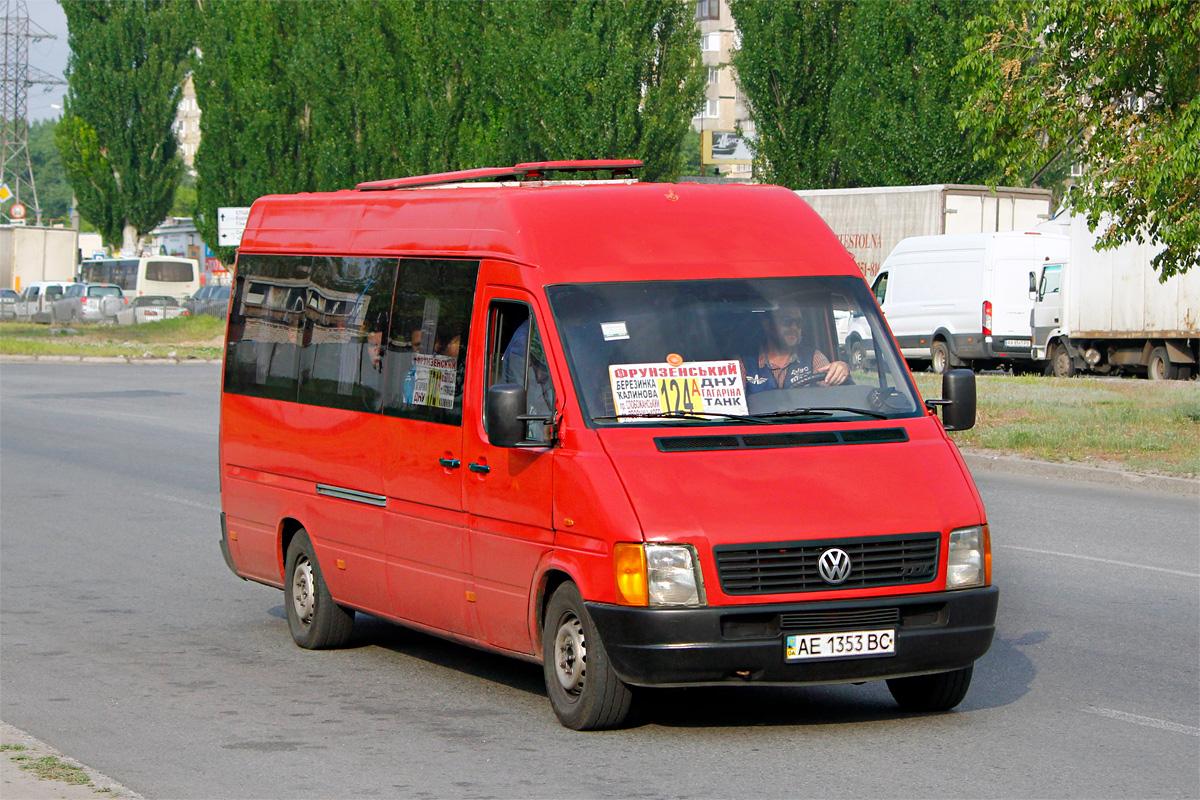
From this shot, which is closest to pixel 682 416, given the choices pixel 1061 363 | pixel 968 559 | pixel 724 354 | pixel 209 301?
pixel 724 354

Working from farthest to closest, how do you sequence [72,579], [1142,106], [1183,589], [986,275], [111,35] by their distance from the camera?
[111,35] → [986,275] → [1142,106] → [72,579] → [1183,589]

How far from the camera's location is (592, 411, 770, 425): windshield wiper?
6.72 meters

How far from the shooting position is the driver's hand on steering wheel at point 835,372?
7090 mm

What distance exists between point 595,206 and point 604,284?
436 mm

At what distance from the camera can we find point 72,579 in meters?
11.3

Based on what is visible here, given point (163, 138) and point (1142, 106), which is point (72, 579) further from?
point (163, 138)

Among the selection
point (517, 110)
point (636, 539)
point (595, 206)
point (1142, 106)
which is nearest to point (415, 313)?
point (595, 206)

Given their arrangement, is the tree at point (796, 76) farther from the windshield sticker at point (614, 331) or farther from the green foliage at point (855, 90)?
the windshield sticker at point (614, 331)

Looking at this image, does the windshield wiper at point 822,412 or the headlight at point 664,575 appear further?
the windshield wiper at point 822,412

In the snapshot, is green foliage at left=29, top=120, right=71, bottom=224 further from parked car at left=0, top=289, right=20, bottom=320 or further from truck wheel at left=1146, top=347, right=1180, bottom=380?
truck wheel at left=1146, top=347, right=1180, bottom=380

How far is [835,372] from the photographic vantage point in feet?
23.4

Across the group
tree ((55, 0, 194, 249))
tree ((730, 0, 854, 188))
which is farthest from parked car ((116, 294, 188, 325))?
tree ((730, 0, 854, 188))

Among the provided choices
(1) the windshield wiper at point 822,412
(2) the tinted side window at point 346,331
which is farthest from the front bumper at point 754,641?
(2) the tinted side window at point 346,331

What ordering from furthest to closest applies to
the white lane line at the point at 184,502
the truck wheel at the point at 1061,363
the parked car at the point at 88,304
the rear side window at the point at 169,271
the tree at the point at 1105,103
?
the rear side window at the point at 169,271 → the parked car at the point at 88,304 → the truck wheel at the point at 1061,363 → the tree at the point at 1105,103 → the white lane line at the point at 184,502
